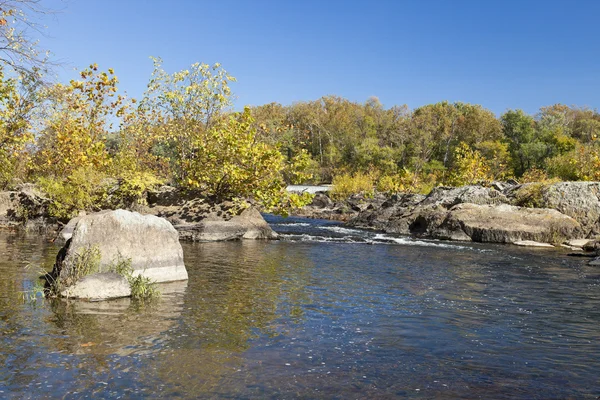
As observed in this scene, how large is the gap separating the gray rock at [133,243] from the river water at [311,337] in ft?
2.42

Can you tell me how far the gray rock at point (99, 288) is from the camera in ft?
39.5

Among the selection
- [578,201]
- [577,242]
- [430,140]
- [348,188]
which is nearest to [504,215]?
[577,242]

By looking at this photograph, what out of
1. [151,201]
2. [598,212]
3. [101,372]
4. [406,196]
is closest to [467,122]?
[406,196]

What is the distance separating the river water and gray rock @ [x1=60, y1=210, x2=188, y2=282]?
0.74 m

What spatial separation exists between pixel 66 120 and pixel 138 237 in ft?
66.9

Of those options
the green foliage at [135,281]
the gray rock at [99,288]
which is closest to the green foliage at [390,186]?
the green foliage at [135,281]

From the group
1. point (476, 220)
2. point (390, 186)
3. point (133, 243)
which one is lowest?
point (133, 243)

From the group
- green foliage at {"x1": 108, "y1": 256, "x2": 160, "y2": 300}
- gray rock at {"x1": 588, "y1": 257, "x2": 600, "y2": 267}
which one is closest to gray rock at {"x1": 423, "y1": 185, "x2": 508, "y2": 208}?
gray rock at {"x1": 588, "y1": 257, "x2": 600, "y2": 267}

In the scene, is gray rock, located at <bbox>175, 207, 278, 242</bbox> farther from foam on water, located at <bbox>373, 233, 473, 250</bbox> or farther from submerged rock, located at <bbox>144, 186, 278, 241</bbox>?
foam on water, located at <bbox>373, 233, 473, 250</bbox>

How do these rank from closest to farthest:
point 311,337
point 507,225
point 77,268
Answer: point 311,337
point 77,268
point 507,225

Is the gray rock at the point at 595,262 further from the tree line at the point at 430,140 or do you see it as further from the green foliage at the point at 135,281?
the tree line at the point at 430,140

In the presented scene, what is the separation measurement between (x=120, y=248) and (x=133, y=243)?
0.40 m

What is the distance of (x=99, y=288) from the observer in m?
12.1

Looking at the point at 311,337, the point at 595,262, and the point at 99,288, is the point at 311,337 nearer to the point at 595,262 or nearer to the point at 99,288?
the point at 99,288
